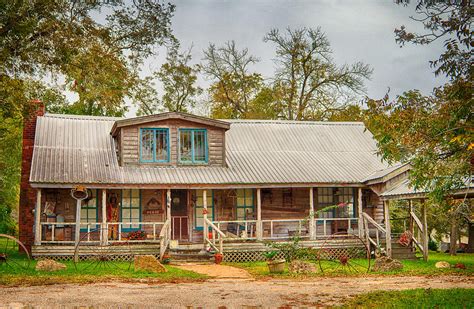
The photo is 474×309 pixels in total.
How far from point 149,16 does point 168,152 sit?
326 inches

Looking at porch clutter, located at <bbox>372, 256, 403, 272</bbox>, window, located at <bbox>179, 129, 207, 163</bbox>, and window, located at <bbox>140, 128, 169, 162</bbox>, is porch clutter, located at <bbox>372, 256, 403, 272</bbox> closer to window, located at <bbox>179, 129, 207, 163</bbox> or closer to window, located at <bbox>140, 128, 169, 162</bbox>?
window, located at <bbox>179, 129, 207, 163</bbox>

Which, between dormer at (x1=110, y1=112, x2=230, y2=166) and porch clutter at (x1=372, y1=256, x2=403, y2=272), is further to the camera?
dormer at (x1=110, y1=112, x2=230, y2=166)

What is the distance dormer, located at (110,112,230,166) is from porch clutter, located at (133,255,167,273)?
752cm

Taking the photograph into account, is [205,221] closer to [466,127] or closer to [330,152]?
[330,152]

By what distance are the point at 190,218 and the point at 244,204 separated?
251 cm

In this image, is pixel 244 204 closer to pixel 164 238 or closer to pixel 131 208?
pixel 131 208

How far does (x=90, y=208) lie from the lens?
25.0 m

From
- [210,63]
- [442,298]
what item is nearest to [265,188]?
[442,298]

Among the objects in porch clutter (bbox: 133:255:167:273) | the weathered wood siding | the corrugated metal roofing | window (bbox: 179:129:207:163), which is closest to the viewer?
porch clutter (bbox: 133:255:167:273)

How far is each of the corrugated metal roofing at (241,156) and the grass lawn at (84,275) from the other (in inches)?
202

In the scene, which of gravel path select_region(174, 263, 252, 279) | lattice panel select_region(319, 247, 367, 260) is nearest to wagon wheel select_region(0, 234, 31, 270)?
gravel path select_region(174, 263, 252, 279)

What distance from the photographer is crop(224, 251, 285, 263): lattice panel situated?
77.6ft

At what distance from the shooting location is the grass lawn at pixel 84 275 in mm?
15406

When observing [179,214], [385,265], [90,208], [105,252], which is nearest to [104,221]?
[105,252]
